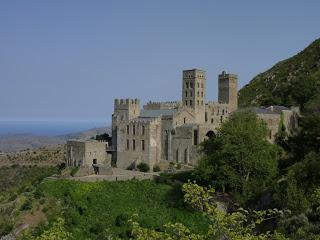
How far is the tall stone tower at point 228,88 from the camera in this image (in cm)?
7675

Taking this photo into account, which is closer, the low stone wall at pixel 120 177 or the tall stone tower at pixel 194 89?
the low stone wall at pixel 120 177

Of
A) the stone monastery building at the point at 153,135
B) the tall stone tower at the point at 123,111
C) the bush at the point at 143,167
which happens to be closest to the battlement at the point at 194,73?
the stone monastery building at the point at 153,135

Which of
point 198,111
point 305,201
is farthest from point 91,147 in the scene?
point 305,201

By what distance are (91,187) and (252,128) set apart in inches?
670

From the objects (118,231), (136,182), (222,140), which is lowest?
(118,231)

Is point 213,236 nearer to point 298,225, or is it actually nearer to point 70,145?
point 298,225

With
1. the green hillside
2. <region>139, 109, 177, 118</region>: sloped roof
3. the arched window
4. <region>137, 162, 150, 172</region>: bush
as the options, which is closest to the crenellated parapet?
<region>139, 109, 177, 118</region>: sloped roof

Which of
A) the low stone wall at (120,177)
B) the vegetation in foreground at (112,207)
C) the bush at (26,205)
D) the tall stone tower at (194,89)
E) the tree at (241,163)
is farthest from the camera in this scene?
the tall stone tower at (194,89)

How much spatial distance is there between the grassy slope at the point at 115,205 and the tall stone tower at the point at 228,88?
959 inches

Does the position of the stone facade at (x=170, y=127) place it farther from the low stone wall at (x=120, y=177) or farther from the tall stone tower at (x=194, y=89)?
the low stone wall at (x=120, y=177)

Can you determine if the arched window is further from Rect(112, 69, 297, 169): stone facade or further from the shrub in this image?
the shrub

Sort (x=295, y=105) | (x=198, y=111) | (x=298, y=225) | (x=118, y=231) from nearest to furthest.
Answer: (x=298, y=225) < (x=118, y=231) < (x=198, y=111) < (x=295, y=105)

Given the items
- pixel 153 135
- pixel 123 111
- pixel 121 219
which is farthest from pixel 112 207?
pixel 123 111

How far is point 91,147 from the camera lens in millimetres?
62625
